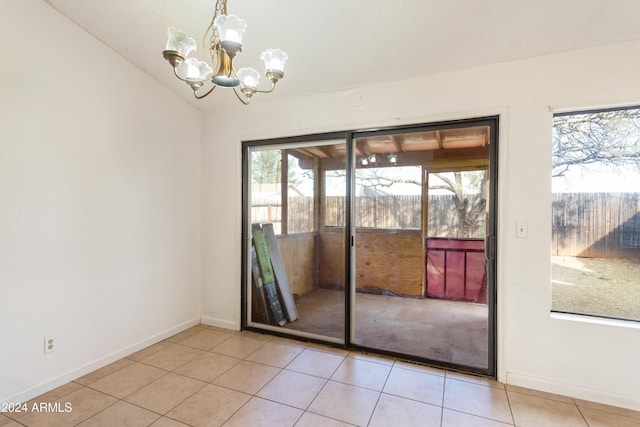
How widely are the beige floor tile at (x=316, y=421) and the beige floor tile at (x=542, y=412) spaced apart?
111 centimetres

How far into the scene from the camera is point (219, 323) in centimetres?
340

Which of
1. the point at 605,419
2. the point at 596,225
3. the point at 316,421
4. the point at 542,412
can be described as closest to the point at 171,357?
the point at 316,421

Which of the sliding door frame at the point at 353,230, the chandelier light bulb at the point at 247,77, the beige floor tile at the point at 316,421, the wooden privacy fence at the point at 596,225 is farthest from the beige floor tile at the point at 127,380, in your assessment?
the wooden privacy fence at the point at 596,225

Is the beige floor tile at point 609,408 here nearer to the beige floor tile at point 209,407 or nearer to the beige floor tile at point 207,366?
the beige floor tile at point 209,407

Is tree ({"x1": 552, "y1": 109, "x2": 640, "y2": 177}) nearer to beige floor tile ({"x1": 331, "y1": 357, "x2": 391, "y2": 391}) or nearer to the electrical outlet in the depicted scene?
beige floor tile ({"x1": 331, "y1": 357, "x2": 391, "y2": 391})

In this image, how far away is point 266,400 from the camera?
2.08m

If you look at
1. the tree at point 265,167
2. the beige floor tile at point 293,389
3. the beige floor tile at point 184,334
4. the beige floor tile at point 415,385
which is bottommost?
the beige floor tile at point 184,334

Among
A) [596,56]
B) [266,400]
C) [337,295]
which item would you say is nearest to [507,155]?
[596,56]

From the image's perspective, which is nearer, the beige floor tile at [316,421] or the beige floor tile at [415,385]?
the beige floor tile at [316,421]

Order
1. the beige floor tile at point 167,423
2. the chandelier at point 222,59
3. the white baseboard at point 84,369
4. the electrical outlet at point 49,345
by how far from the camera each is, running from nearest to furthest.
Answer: the chandelier at point 222,59 → the beige floor tile at point 167,423 → the white baseboard at point 84,369 → the electrical outlet at point 49,345

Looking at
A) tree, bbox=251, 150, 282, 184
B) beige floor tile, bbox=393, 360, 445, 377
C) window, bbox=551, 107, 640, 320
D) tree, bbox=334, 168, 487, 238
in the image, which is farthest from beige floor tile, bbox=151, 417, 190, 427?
window, bbox=551, 107, 640, 320

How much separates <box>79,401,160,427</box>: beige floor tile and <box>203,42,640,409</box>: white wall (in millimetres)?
2508

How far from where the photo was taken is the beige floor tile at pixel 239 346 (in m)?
2.77

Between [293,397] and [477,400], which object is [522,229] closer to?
[477,400]
